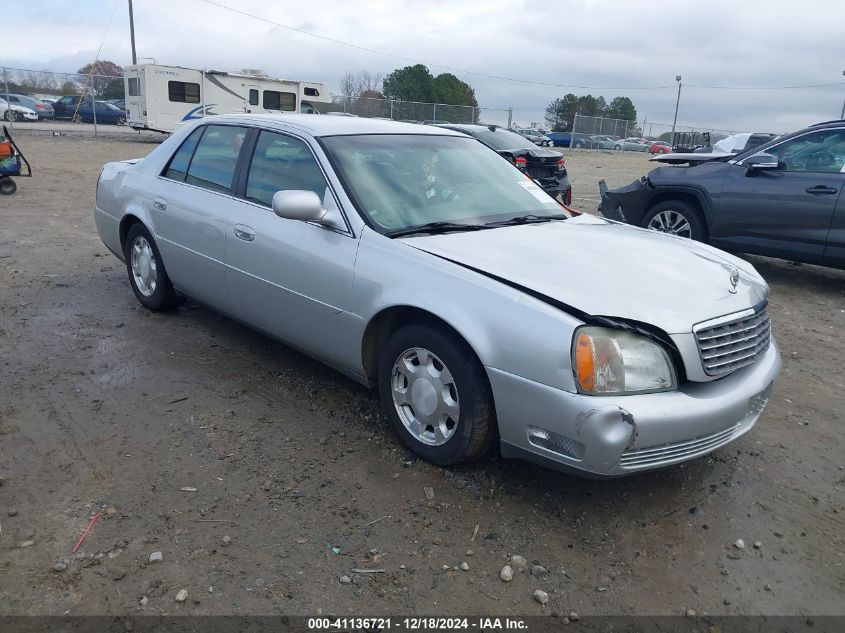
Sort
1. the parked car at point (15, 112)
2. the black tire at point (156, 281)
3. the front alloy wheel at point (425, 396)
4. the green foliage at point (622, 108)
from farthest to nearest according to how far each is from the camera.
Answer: the green foliage at point (622, 108)
the parked car at point (15, 112)
the black tire at point (156, 281)
the front alloy wheel at point (425, 396)

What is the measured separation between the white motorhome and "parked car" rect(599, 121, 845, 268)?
19.9 meters

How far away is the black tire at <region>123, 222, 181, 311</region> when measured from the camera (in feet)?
17.2

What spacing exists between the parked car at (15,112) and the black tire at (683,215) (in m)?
27.2

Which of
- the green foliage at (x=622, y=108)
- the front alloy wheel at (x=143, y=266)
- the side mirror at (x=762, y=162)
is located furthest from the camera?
the green foliage at (x=622, y=108)

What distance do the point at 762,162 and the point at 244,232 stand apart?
5.45 m

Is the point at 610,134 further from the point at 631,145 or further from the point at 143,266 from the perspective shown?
the point at 143,266

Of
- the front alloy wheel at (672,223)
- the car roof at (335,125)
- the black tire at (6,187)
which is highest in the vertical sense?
the car roof at (335,125)

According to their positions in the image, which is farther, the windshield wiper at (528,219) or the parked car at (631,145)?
the parked car at (631,145)

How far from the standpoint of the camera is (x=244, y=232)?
13.8 feet

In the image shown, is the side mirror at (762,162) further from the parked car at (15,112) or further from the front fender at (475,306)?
the parked car at (15,112)

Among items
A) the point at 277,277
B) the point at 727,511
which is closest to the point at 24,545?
the point at 277,277

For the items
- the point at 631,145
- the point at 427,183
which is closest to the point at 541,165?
the point at 427,183

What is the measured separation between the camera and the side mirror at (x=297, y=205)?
356 centimetres

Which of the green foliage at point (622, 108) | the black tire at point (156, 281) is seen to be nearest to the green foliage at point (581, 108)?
the green foliage at point (622, 108)
